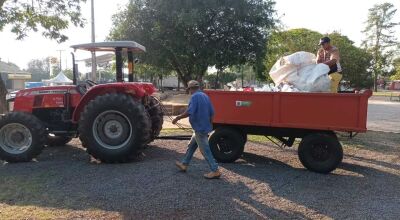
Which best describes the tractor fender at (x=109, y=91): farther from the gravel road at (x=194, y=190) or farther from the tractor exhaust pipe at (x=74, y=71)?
the gravel road at (x=194, y=190)

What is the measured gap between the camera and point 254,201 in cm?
604

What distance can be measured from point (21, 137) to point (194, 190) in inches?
161

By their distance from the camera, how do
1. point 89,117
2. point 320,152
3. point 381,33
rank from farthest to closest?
point 381,33
point 89,117
point 320,152

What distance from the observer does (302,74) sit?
331 inches

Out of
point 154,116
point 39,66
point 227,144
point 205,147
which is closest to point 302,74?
point 227,144

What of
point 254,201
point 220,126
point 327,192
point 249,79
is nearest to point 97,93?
point 220,126

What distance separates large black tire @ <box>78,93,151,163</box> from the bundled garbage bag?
2.71 metres

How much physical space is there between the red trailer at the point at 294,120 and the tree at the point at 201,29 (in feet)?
59.7

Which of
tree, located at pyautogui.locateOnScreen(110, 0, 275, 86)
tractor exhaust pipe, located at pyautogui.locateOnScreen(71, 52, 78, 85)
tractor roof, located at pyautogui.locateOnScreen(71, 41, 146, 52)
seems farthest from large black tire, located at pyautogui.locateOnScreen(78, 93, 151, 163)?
tree, located at pyautogui.locateOnScreen(110, 0, 275, 86)

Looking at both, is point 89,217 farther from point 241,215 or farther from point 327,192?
point 327,192

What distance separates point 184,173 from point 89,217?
2.31m

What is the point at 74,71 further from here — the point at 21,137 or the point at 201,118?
the point at 201,118

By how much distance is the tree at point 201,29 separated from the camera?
1057 inches

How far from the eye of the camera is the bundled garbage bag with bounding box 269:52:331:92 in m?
8.10
